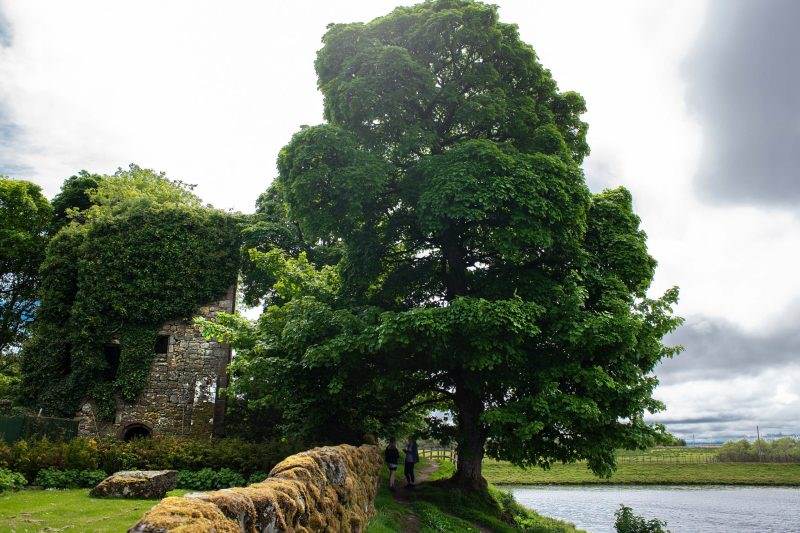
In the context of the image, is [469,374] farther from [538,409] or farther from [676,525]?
[676,525]

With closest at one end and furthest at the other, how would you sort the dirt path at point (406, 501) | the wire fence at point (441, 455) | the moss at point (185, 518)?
1. the moss at point (185, 518)
2. the dirt path at point (406, 501)
3. the wire fence at point (441, 455)

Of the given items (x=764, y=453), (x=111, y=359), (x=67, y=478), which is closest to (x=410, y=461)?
(x=67, y=478)

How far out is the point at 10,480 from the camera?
13148 mm

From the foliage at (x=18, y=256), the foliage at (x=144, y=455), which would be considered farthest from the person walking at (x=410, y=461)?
the foliage at (x=18, y=256)

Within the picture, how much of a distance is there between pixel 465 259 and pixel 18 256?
26.8 meters

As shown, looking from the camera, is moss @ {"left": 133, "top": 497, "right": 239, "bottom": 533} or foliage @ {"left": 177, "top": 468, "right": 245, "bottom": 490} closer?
moss @ {"left": 133, "top": 497, "right": 239, "bottom": 533}

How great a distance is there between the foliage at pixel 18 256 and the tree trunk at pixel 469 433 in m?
25.4

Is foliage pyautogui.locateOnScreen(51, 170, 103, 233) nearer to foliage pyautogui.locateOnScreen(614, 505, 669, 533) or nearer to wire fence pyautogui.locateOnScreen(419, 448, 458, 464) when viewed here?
wire fence pyautogui.locateOnScreen(419, 448, 458, 464)

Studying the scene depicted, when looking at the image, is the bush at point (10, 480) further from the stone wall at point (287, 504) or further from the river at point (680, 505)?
the river at point (680, 505)

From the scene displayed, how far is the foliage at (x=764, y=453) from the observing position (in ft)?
209

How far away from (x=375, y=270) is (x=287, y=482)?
1160cm

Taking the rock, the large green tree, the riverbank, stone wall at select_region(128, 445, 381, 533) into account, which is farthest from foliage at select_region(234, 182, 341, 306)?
the riverbank

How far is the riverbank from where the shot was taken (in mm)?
53531

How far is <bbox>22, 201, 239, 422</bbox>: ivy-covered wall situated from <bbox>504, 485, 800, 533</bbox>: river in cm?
2024
